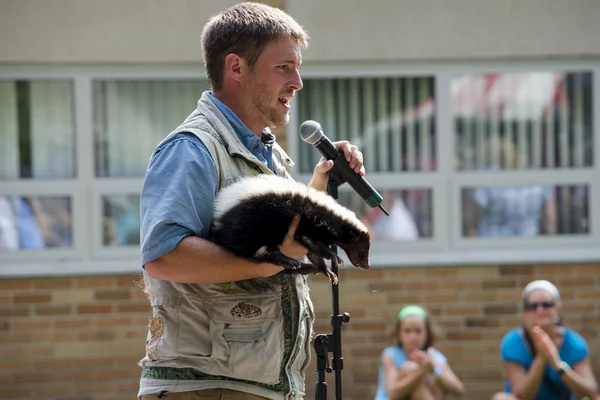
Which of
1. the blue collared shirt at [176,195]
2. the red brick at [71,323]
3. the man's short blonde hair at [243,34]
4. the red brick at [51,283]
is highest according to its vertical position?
the man's short blonde hair at [243,34]

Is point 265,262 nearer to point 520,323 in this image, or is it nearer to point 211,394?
point 211,394

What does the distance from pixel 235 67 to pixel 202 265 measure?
675 millimetres

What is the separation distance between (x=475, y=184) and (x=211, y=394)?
5.57 metres

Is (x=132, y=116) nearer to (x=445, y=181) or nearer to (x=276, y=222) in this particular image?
(x=445, y=181)

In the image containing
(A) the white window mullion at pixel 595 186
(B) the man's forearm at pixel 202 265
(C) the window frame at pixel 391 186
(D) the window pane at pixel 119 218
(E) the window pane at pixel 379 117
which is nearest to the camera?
(B) the man's forearm at pixel 202 265

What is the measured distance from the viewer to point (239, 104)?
2.96m

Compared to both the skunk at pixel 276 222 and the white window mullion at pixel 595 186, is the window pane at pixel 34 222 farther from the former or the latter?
the skunk at pixel 276 222

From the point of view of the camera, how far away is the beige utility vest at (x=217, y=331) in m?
2.76

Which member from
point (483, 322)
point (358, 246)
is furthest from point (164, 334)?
point (483, 322)

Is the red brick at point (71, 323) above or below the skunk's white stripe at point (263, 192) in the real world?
below

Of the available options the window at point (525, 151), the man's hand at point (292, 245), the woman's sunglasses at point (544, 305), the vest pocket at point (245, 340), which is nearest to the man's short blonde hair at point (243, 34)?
the man's hand at point (292, 245)

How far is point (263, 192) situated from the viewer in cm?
267

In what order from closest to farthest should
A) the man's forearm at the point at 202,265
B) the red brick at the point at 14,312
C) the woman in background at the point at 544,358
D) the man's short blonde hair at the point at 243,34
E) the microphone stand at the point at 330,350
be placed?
the man's forearm at the point at 202,265, the man's short blonde hair at the point at 243,34, the microphone stand at the point at 330,350, the woman in background at the point at 544,358, the red brick at the point at 14,312

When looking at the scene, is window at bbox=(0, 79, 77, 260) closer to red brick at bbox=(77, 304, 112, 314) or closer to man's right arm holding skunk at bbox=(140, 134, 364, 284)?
red brick at bbox=(77, 304, 112, 314)
